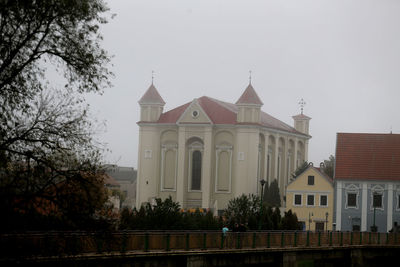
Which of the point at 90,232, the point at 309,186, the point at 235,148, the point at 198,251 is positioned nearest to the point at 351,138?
the point at 309,186

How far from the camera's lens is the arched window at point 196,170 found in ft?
316

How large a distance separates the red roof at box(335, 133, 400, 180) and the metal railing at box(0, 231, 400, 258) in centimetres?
2709

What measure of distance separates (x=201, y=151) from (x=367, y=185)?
98.2ft

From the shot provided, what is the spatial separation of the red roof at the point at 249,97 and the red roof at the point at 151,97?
1075 cm

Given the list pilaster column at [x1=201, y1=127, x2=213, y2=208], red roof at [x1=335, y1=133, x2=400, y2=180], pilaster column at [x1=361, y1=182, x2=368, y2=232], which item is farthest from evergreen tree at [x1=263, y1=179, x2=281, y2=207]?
pilaster column at [x1=361, y1=182, x2=368, y2=232]

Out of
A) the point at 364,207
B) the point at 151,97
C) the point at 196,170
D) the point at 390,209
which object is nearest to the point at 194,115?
the point at 196,170

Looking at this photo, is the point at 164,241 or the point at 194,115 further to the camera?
the point at 194,115

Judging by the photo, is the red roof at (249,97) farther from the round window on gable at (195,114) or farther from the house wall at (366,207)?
the house wall at (366,207)

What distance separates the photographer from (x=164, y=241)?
2772 centimetres

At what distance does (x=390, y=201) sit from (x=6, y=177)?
190ft

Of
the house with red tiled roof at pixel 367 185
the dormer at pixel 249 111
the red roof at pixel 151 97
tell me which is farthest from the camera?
the red roof at pixel 151 97

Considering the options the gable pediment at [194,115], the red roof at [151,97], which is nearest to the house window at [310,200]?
the gable pediment at [194,115]

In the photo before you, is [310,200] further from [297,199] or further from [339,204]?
[339,204]

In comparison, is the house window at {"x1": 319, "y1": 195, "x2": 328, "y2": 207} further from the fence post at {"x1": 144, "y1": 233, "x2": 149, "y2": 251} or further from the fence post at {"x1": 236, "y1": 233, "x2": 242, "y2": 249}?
the fence post at {"x1": 144, "y1": 233, "x2": 149, "y2": 251}
